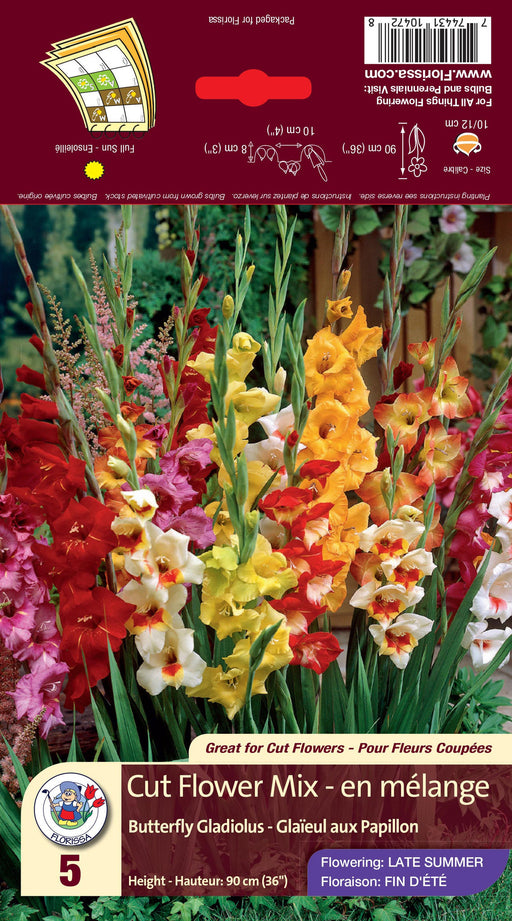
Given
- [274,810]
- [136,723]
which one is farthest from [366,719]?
[136,723]

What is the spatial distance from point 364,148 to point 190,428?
398mm

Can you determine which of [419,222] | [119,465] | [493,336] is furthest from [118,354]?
[493,336]

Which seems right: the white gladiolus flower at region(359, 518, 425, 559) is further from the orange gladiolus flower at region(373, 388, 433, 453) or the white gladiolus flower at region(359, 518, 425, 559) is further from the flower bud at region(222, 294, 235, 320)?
the flower bud at region(222, 294, 235, 320)

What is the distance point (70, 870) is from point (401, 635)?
1.55 feet

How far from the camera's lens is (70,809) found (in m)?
0.96

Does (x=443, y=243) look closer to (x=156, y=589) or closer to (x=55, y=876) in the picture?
(x=156, y=589)

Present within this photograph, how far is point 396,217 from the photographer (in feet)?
3.36

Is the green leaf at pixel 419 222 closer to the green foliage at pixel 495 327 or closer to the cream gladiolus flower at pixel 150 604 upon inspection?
the green foliage at pixel 495 327

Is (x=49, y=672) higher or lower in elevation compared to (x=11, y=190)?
lower

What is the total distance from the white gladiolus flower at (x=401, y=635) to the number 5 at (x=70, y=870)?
17.0 inches

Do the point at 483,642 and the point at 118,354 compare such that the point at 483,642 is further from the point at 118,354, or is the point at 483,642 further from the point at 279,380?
the point at 118,354

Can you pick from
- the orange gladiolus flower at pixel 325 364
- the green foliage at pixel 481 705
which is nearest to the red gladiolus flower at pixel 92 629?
the orange gladiolus flower at pixel 325 364

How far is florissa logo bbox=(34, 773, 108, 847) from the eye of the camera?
96cm

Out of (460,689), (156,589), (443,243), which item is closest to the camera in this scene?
(156,589)
